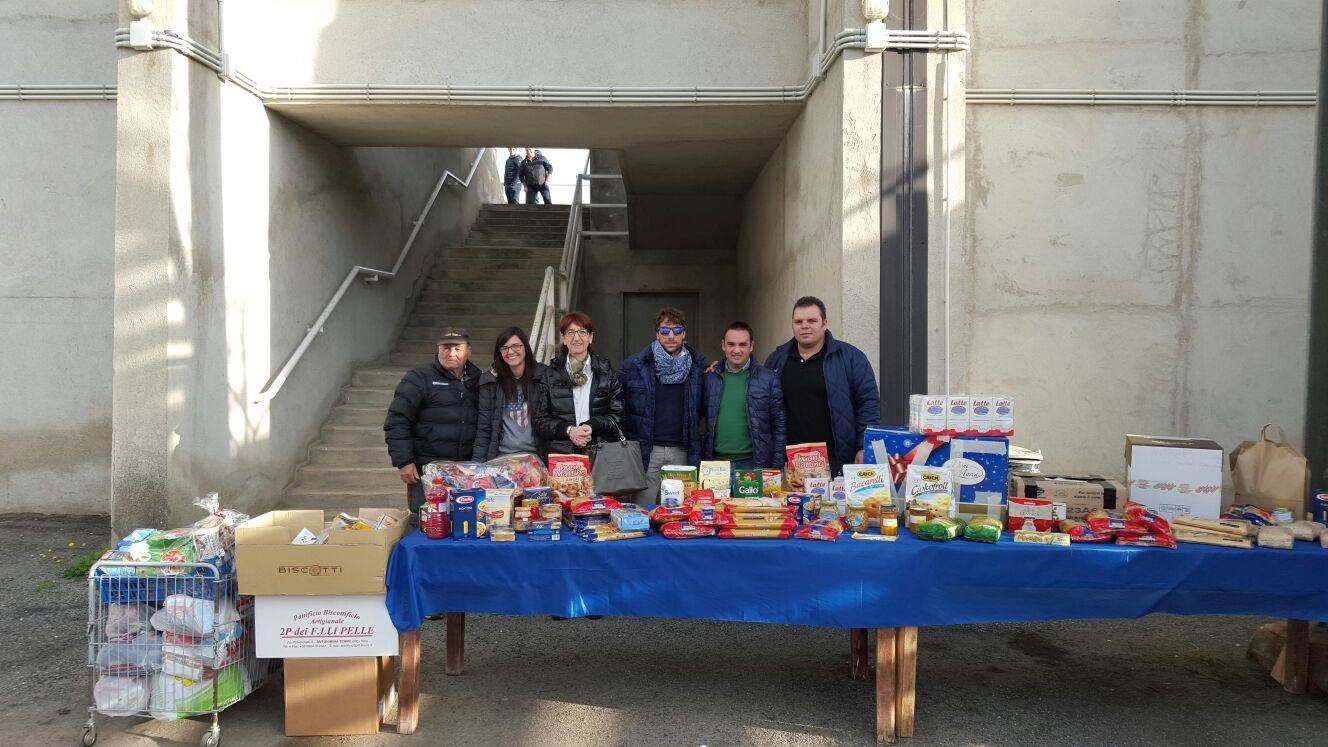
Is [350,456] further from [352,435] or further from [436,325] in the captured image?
[436,325]

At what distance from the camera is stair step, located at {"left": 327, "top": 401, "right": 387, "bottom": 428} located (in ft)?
26.1

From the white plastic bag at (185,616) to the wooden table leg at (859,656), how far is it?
113 inches

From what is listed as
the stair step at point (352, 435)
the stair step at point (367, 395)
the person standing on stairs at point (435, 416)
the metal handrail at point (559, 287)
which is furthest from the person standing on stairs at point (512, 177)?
the person standing on stairs at point (435, 416)

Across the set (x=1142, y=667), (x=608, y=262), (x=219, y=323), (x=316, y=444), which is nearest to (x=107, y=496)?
(x=316, y=444)

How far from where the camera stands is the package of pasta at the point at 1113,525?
3.50 metres

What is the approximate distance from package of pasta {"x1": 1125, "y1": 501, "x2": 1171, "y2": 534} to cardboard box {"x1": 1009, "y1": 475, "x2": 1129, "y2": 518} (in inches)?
5.6

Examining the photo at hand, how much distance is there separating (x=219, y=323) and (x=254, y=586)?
3634mm

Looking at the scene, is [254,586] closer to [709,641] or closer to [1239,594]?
[709,641]

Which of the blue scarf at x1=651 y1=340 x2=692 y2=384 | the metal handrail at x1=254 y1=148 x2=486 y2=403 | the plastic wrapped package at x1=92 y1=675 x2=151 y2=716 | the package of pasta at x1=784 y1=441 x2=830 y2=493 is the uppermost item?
the metal handrail at x1=254 y1=148 x2=486 y2=403

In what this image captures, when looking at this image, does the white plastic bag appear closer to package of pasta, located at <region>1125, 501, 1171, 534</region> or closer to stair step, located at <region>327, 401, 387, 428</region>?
package of pasta, located at <region>1125, 501, 1171, 534</region>

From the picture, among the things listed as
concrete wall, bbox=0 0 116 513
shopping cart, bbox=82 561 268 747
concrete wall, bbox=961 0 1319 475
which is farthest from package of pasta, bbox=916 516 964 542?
concrete wall, bbox=0 0 116 513

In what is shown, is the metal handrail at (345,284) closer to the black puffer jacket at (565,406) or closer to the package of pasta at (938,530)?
the black puffer jacket at (565,406)

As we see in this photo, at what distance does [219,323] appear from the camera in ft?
20.7

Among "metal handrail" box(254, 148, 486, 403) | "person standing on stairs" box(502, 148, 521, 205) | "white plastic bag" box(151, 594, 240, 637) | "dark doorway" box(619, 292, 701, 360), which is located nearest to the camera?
"white plastic bag" box(151, 594, 240, 637)
